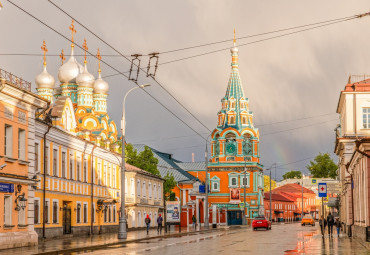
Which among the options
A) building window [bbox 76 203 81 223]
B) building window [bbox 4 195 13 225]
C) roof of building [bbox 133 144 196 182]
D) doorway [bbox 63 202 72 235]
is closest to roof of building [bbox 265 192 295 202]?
roof of building [bbox 133 144 196 182]

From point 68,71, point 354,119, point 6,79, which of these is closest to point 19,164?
point 6,79

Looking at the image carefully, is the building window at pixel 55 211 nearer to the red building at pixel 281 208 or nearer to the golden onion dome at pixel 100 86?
the golden onion dome at pixel 100 86

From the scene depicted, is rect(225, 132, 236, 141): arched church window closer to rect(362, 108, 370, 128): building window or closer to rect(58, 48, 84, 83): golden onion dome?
rect(58, 48, 84, 83): golden onion dome

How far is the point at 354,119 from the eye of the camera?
53.2 metres

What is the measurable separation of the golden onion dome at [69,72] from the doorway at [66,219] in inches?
1798

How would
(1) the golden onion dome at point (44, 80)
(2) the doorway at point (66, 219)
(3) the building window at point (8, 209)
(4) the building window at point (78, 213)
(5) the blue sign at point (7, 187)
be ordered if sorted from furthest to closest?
1. (1) the golden onion dome at point (44, 80)
2. (4) the building window at point (78, 213)
3. (2) the doorway at point (66, 219)
4. (3) the building window at point (8, 209)
5. (5) the blue sign at point (7, 187)

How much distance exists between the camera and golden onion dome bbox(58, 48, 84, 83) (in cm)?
8812

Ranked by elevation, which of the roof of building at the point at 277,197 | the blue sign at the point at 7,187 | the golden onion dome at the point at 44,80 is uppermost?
the golden onion dome at the point at 44,80

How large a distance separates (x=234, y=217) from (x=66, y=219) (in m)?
70.1

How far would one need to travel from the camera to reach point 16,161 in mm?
31562

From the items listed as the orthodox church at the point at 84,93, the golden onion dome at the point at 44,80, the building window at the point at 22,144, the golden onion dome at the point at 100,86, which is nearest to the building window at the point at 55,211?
the building window at the point at 22,144

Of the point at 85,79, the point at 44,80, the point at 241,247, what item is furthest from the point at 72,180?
the point at 85,79

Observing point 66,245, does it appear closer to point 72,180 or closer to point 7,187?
point 7,187

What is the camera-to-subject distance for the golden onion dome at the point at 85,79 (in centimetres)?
8400
